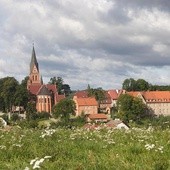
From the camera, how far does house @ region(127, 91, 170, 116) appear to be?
15812cm

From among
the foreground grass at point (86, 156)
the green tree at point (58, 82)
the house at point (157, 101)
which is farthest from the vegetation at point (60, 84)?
the foreground grass at point (86, 156)

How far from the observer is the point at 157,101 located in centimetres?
15875

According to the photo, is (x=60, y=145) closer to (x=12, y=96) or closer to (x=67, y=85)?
(x=12, y=96)

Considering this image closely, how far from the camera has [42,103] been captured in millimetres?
149875

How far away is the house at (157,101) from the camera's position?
15812 cm

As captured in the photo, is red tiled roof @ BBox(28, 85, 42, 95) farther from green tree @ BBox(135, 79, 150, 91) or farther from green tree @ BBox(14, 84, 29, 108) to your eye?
green tree @ BBox(135, 79, 150, 91)

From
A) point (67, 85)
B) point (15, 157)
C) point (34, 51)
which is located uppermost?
point (34, 51)

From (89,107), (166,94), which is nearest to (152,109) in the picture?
(166,94)

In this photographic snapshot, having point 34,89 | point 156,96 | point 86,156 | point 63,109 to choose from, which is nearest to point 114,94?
point 156,96

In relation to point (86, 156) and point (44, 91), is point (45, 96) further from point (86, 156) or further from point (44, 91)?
point (86, 156)

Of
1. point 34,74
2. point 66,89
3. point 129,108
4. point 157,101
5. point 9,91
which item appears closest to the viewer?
point 129,108

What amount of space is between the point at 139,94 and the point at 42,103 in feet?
110

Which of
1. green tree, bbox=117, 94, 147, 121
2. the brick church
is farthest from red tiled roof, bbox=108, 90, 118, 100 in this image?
green tree, bbox=117, 94, 147, 121

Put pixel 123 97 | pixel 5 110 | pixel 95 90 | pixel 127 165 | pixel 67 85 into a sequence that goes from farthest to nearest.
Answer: pixel 67 85, pixel 95 90, pixel 5 110, pixel 123 97, pixel 127 165
